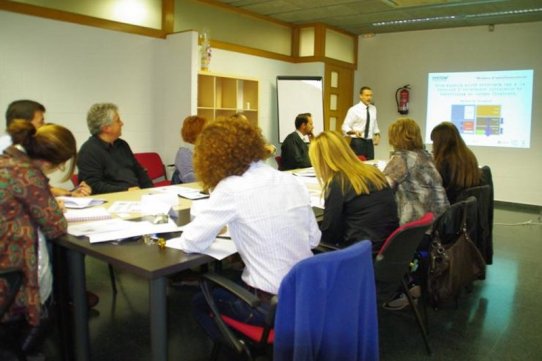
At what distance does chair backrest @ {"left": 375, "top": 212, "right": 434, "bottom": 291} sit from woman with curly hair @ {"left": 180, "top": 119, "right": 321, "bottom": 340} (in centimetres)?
38

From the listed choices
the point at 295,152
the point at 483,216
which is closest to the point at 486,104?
the point at 295,152

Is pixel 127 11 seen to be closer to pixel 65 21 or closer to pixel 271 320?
pixel 65 21

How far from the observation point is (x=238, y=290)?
1584mm

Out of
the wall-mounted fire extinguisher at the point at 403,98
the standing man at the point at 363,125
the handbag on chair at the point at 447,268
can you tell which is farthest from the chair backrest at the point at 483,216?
the wall-mounted fire extinguisher at the point at 403,98

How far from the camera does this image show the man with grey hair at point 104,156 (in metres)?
3.22

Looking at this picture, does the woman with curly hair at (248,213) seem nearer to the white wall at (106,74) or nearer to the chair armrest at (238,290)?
the chair armrest at (238,290)

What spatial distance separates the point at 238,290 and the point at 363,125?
5352mm

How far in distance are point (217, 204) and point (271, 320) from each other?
1.42ft

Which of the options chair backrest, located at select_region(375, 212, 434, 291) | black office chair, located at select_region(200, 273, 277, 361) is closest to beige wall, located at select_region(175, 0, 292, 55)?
chair backrest, located at select_region(375, 212, 434, 291)

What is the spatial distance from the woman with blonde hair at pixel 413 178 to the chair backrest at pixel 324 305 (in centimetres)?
158

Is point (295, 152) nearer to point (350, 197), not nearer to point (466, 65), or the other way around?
point (350, 197)

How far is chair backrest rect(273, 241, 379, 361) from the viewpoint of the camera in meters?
1.38

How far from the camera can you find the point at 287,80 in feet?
21.8

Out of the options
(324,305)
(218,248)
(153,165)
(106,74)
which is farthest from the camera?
(153,165)
